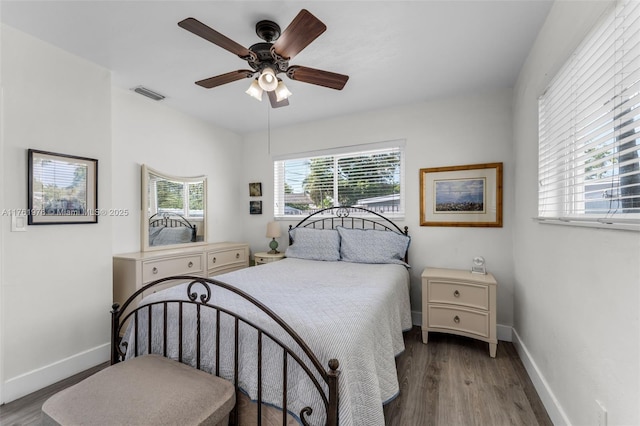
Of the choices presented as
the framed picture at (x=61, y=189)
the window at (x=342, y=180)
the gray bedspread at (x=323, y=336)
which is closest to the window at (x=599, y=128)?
the gray bedspread at (x=323, y=336)

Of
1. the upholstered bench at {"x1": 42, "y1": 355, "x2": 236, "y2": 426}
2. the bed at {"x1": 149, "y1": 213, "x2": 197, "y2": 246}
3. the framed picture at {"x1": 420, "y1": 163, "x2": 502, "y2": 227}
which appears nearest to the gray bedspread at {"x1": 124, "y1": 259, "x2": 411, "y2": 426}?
the upholstered bench at {"x1": 42, "y1": 355, "x2": 236, "y2": 426}

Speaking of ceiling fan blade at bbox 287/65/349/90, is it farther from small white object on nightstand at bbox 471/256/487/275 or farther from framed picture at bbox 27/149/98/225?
small white object on nightstand at bbox 471/256/487/275

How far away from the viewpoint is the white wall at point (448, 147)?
9.36ft

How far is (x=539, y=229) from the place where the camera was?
200cm

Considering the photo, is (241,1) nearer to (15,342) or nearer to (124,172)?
(124,172)

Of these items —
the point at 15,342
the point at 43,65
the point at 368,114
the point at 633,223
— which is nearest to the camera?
the point at 633,223

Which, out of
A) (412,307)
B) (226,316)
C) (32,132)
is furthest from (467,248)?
(32,132)

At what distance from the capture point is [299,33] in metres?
A: 1.57

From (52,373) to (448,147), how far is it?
409 centimetres

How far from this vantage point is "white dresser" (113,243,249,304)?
102 inches

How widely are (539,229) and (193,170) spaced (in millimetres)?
3733

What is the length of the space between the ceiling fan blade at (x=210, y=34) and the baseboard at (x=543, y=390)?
9.23ft

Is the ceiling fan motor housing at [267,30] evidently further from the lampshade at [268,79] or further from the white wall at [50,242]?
the white wall at [50,242]

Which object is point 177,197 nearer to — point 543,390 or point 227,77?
point 227,77
